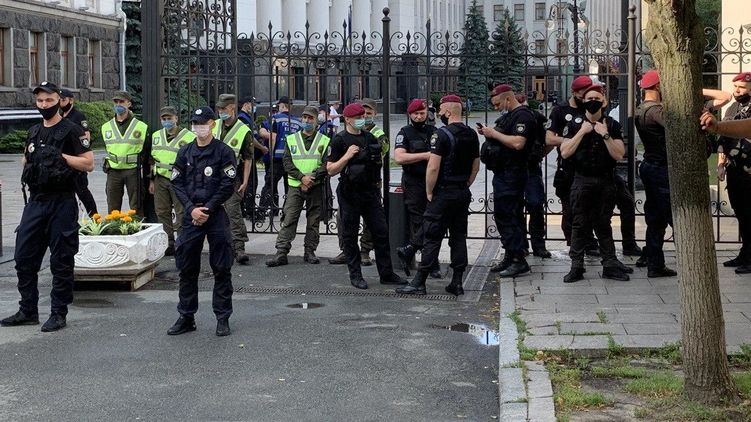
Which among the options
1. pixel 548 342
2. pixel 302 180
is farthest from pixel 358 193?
pixel 548 342

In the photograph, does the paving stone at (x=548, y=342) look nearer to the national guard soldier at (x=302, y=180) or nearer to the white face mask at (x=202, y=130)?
the white face mask at (x=202, y=130)

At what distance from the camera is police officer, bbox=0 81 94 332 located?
9.14 metres

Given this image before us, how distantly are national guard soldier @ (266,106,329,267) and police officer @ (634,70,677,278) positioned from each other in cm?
355

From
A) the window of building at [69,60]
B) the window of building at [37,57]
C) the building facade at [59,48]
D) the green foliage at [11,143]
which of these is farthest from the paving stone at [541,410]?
the window of building at [69,60]

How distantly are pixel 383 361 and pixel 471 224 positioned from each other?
8495 mm

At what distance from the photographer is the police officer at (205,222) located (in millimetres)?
9086

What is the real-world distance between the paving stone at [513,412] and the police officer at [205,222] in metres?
3.11

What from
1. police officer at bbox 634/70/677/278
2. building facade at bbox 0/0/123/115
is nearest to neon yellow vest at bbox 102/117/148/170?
police officer at bbox 634/70/677/278

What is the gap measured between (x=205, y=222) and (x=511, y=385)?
3.12 m

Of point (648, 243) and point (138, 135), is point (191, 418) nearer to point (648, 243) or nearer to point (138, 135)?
point (648, 243)

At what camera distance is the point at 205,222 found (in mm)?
9047

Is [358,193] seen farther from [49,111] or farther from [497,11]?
[497,11]

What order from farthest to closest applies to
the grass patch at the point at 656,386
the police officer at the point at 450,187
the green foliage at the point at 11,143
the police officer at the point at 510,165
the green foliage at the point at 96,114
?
the green foliage at the point at 96,114, the green foliage at the point at 11,143, the police officer at the point at 510,165, the police officer at the point at 450,187, the grass patch at the point at 656,386

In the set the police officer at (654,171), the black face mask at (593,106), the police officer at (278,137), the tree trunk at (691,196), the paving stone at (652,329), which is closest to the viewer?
the tree trunk at (691,196)
